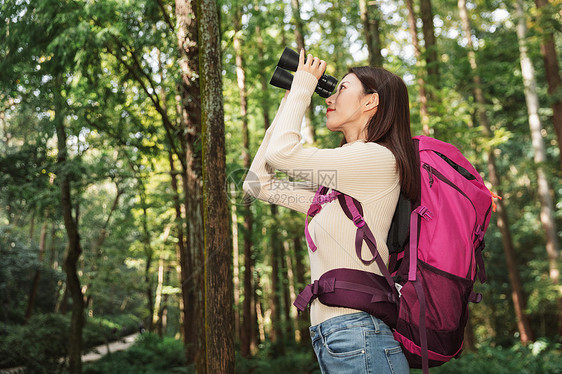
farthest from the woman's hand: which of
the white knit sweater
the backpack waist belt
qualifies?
the backpack waist belt

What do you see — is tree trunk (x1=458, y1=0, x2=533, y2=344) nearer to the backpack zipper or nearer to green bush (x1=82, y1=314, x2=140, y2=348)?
the backpack zipper

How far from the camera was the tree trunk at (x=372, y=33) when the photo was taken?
8.95m

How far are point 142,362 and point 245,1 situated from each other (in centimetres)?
1370

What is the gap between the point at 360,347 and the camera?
1.58 metres

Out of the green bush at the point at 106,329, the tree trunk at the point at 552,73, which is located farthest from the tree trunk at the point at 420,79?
the green bush at the point at 106,329

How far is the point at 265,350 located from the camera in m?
16.9

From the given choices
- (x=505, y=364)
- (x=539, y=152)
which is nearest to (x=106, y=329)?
(x=505, y=364)

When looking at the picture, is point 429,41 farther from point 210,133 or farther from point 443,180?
point 443,180

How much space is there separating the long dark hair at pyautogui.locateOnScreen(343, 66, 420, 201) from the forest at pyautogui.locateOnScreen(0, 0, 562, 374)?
1474 millimetres

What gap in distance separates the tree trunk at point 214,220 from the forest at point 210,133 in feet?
0.03

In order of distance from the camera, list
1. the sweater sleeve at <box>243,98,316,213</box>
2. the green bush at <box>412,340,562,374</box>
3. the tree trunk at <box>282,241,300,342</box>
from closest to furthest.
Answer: the sweater sleeve at <box>243,98,316,213</box>
the green bush at <box>412,340,562,374</box>
the tree trunk at <box>282,241,300,342</box>

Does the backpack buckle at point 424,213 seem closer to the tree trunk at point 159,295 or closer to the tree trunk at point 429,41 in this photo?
the tree trunk at point 429,41

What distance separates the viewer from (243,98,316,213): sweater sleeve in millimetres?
2047

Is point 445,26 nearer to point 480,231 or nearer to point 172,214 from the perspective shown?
point 172,214
